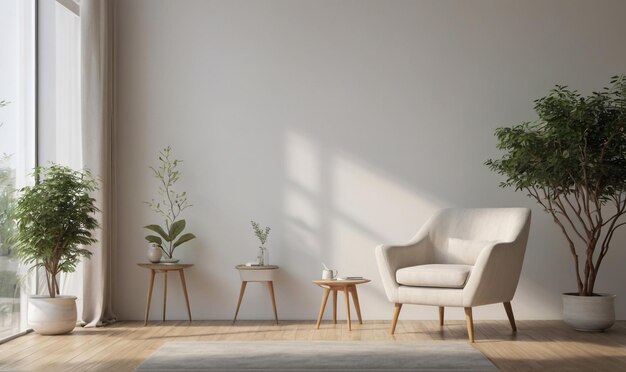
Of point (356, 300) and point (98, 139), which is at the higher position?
point (98, 139)

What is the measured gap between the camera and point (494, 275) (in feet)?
16.8

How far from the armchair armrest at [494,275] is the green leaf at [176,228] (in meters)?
2.36

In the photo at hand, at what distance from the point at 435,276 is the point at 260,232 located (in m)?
1.63

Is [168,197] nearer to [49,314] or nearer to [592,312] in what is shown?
[49,314]

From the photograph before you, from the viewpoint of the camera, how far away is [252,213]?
630cm

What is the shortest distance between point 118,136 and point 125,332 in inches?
67.7

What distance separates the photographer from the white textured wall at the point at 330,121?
20.5 ft

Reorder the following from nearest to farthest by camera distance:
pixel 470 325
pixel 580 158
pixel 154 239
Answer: pixel 470 325
pixel 580 158
pixel 154 239

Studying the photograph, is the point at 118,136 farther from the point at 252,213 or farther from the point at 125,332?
the point at 125,332

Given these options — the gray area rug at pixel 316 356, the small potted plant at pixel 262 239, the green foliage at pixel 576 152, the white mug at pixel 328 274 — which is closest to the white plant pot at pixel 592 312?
the green foliage at pixel 576 152

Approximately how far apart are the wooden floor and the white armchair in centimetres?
25

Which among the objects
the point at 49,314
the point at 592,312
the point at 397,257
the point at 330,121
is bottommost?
the point at 592,312

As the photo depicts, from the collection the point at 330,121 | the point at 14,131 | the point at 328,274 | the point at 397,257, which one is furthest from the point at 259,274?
the point at 14,131

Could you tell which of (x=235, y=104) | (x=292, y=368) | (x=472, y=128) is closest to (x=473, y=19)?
(x=472, y=128)
